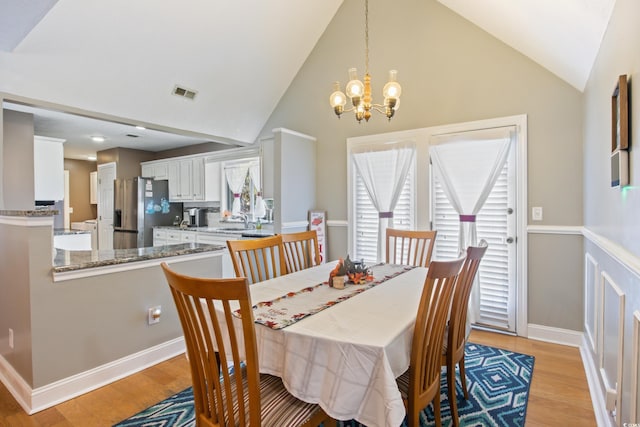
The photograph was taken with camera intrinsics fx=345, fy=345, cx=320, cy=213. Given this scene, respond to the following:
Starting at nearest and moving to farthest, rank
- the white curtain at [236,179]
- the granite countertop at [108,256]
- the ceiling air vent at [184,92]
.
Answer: the granite countertop at [108,256]
the ceiling air vent at [184,92]
the white curtain at [236,179]

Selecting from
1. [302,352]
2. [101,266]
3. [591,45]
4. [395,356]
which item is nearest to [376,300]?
[395,356]

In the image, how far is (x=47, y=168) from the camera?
4133mm

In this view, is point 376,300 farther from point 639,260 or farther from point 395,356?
point 639,260

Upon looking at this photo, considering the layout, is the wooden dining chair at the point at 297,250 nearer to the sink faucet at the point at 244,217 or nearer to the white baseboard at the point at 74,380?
the white baseboard at the point at 74,380

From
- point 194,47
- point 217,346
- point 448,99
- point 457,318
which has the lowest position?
point 457,318

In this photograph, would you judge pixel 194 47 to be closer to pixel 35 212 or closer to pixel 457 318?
pixel 35 212

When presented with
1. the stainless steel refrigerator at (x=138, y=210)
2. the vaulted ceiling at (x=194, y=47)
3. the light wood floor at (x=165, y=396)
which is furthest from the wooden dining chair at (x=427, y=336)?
the stainless steel refrigerator at (x=138, y=210)

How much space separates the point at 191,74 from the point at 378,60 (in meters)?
2.05

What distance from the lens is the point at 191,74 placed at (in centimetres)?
366

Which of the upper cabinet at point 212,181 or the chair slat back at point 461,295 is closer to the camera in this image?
the chair slat back at point 461,295

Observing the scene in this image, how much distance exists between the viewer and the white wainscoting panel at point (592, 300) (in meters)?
2.23

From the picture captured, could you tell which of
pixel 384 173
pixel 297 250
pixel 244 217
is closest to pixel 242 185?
pixel 244 217

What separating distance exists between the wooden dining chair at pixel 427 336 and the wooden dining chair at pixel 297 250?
1.33 m

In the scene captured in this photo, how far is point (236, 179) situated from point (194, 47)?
7.06ft
